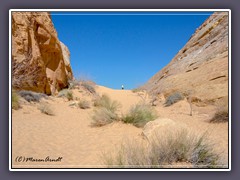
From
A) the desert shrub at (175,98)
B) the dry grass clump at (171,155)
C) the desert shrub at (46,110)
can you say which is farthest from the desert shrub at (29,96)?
the dry grass clump at (171,155)

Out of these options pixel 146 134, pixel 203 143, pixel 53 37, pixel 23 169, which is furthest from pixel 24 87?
pixel 203 143

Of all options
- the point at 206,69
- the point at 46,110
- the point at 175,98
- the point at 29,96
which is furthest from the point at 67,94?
the point at 206,69

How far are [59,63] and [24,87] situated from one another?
4.51m

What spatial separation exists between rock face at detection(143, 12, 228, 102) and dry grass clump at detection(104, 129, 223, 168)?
6.81 m

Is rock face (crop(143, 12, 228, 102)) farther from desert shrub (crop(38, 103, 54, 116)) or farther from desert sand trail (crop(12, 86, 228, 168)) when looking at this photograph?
desert shrub (crop(38, 103, 54, 116))

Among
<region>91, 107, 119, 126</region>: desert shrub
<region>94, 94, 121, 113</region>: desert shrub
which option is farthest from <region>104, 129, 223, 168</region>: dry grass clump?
<region>94, 94, 121, 113</region>: desert shrub

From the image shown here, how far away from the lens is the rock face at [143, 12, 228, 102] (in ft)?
37.4

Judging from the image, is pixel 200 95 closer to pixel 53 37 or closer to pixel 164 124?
pixel 164 124

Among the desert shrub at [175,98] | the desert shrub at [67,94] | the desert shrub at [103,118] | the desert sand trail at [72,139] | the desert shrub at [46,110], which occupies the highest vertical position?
the desert shrub at [67,94]

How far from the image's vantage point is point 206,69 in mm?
13594

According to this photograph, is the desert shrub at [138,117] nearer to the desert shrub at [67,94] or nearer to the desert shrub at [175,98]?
the desert shrub at [175,98]

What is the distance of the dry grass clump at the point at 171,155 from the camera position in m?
3.76

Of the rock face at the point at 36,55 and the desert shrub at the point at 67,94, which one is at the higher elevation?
the rock face at the point at 36,55

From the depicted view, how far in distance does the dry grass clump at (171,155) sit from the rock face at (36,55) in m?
6.58
